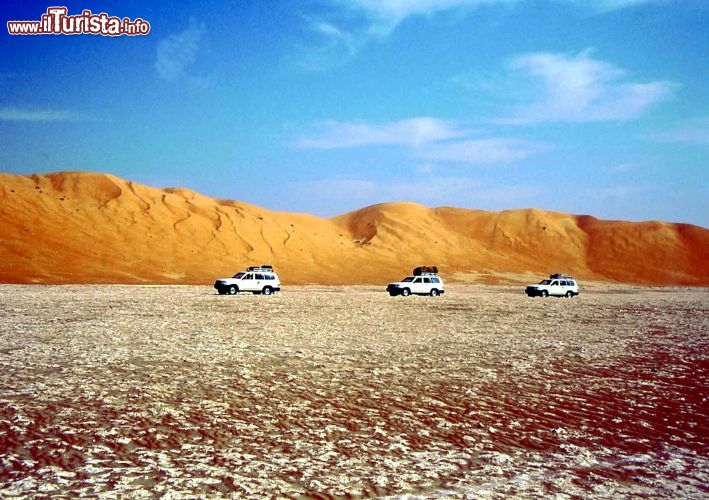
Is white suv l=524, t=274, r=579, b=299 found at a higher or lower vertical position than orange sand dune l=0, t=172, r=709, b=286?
lower

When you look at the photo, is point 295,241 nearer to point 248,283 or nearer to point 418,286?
point 418,286

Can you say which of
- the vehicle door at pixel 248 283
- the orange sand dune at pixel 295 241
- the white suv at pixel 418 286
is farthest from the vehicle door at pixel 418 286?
the orange sand dune at pixel 295 241

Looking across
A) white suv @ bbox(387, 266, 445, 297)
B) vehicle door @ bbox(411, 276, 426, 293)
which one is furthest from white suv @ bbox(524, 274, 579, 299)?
vehicle door @ bbox(411, 276, 426, 293)

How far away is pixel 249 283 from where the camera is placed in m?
44.9

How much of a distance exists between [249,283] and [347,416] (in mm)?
36897

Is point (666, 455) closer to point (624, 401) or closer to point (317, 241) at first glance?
point (624, 401)

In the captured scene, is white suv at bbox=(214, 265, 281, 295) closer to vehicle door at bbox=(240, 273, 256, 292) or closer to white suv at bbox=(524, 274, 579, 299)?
vehicle door at bbox=(240, 273, 256, 292)

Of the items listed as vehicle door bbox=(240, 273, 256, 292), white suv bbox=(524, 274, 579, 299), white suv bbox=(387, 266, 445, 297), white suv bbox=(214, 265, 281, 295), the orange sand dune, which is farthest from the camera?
the orange sand dune

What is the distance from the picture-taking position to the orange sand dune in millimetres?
69438

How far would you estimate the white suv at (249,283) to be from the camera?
144 ft

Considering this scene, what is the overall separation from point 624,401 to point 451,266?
9101 centimetres

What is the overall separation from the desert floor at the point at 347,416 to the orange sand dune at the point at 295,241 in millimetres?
49387

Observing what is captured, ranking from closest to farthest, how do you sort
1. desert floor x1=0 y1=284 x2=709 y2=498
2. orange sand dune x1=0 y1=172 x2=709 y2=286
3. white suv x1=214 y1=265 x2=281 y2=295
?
desert floor x1=0 y1=284 x2=709 y2=498, white suv x1=214 y1=265 x2=281 y2=295, orange sand dune x1=0 y1=172 x2=709 y2=286

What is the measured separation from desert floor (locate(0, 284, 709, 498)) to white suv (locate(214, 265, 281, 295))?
25438mm
